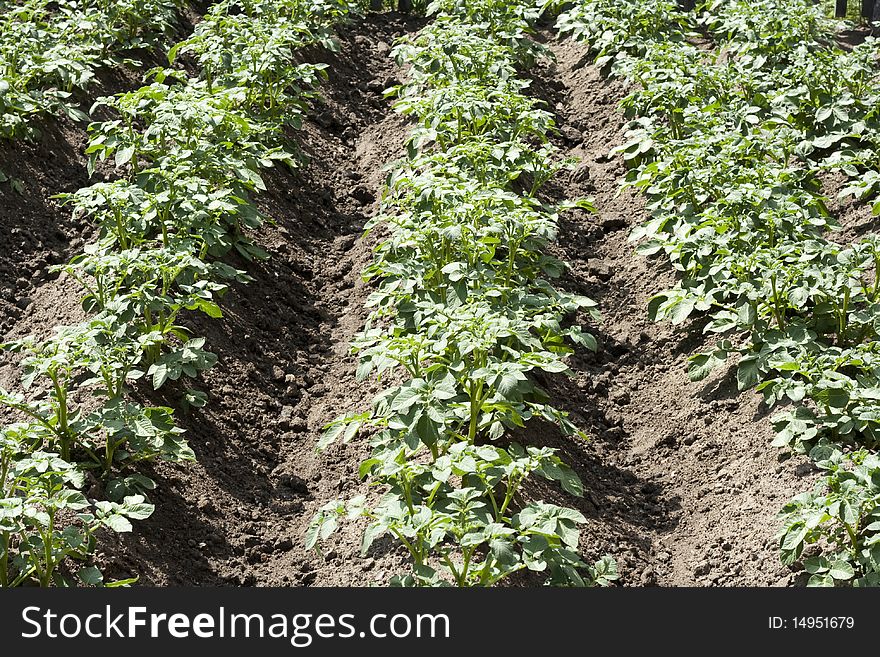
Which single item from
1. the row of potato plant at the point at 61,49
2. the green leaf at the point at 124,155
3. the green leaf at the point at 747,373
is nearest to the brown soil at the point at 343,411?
Result: the green leaf at the point at 747,373

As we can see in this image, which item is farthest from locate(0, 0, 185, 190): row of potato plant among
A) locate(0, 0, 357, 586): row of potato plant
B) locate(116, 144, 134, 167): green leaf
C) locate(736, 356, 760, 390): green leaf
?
locate(736, 356, 760, 390): green leaf

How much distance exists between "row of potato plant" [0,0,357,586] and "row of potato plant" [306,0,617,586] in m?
0.76

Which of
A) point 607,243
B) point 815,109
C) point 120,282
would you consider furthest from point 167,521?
point 815,109

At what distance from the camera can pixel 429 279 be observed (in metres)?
5.02

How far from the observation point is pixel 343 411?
5.06 meters

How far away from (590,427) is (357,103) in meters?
Answer: 4.21

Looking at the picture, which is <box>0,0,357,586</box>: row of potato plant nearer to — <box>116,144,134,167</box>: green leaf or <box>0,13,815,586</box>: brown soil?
<box>116,144,134,167</box>: green leaf

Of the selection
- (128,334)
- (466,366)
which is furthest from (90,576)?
(466,366)

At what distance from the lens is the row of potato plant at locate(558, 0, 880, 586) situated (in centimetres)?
388

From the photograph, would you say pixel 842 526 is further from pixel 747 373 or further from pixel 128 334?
pixel 128 334

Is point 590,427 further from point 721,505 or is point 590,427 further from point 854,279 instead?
point 854,279

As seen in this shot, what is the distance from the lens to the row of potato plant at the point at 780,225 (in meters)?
3.88

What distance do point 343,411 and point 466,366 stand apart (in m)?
1.09

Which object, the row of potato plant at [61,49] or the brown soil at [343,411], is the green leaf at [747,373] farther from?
the row of potato plant at [61,49]
